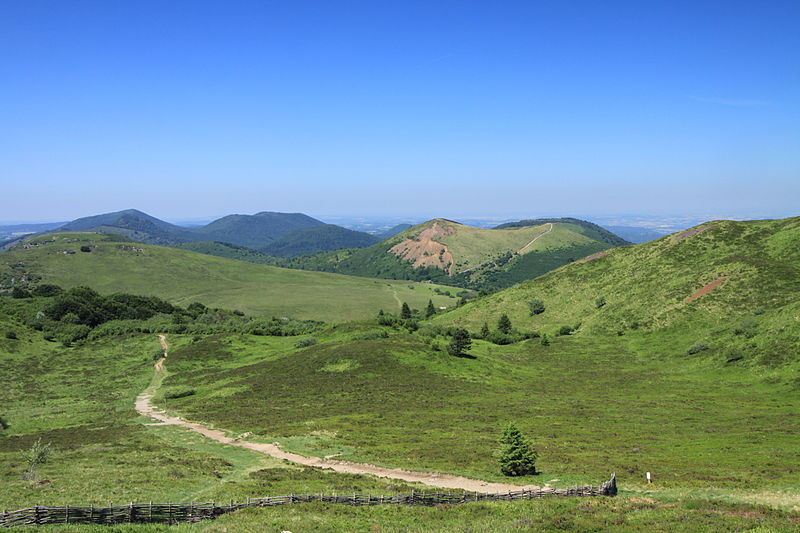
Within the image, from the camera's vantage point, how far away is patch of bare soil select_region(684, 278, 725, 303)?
382 ft

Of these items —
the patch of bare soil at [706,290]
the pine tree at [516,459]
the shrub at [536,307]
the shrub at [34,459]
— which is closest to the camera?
the shrub at [34,459]

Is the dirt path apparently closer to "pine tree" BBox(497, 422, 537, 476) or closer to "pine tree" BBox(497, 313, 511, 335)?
"pine tree" BBox(497, 422, 537, 476)

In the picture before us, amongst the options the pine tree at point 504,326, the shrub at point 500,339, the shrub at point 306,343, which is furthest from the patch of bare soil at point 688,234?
the shrub at point 306,343

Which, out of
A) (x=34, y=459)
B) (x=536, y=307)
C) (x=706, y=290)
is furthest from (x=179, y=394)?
(x=706, y=290)

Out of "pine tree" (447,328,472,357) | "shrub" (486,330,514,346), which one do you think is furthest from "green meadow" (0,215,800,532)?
"shrub" (486,330,514,346)

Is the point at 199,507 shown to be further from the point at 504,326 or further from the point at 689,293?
the point at 689,293

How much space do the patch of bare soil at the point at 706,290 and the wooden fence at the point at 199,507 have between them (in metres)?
103

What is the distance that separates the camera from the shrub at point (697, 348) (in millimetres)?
91812

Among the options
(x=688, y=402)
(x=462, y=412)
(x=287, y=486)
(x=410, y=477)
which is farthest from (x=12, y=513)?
(x=688, y=402)

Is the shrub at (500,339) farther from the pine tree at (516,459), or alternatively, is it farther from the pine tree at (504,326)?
the pine tree at (516,459)

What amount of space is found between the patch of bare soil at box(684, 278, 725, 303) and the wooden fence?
103 meters

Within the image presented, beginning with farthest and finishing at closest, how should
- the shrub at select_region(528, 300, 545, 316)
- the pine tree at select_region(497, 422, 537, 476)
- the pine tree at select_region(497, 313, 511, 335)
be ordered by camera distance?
the shrub at select_region(528, 300, 545, 316) < the pine tree at select_region(497, 313, 511, 335) < the pine tree at select_region(497, 422, 537, 476)

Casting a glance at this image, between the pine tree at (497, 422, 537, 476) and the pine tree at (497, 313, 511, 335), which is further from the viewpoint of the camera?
the pine tree at (497, 313, 511, 335)

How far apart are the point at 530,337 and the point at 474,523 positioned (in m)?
104
